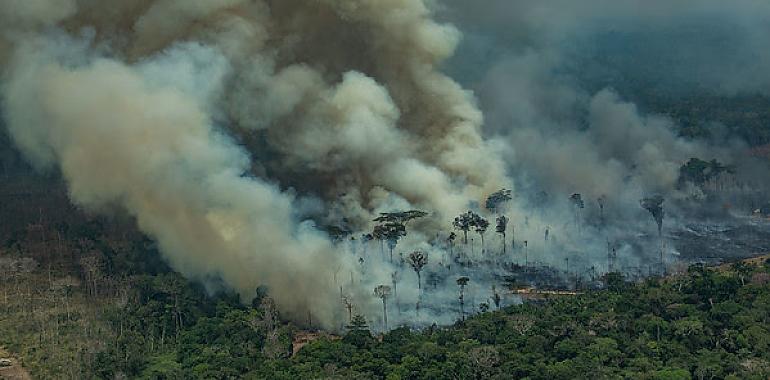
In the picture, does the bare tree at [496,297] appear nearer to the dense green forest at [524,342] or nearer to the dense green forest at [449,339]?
the dense green forest at [449,339]

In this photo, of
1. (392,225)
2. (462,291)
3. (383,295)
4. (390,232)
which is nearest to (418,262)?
(462,291)

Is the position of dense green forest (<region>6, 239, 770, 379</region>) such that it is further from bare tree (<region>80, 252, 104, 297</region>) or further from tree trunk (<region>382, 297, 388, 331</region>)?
bare tree (<region>80, 252, 104, 297</region>)

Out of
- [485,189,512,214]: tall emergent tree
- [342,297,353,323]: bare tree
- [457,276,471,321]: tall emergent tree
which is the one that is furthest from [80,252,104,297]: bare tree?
[485,189,512,214]: tall emergent tree

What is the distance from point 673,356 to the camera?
143ft

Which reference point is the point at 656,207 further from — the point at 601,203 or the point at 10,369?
the point at 10,369

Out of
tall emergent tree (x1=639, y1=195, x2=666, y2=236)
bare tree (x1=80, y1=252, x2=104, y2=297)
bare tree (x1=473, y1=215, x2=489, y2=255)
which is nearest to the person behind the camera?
bare tree (x1=80, y1=252, x2=104, y2=297)

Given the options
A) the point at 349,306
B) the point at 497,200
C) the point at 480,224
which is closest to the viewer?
the point at 349,306

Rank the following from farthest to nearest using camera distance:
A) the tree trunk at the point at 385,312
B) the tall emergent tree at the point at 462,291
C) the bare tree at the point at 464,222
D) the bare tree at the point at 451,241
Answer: the bare tree at the point at 464,222
the bare tree at the point at 451,241
the tall emergent tree at the point at 462,291
the tree trunk at the point at 385,312

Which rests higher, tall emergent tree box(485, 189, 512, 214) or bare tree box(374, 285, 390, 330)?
tall emergent tree box(485, 189, 512, 214)

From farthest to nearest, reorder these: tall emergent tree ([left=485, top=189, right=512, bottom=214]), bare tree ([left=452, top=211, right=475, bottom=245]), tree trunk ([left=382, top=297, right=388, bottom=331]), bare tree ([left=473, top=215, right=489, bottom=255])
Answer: tall emergent tree ([left=485, top=189, right=512, bottom=214]) → bare tree ([left=452, top=211, right=475, bottom=245]) → bare tree ([left=473, top=215, right=489, bottom=255]) → tree trunk ([left=382, top=297, right=388, bottom=331])

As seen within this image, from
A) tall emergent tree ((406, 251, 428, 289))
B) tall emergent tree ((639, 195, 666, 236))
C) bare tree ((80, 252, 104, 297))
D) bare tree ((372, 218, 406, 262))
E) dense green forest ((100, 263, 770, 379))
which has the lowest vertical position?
dense green forest ((100, 263, 770, 379))

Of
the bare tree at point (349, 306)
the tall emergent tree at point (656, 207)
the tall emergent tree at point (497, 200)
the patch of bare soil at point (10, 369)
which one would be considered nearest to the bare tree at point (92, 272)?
the patch of bare soil at point (10, 369)

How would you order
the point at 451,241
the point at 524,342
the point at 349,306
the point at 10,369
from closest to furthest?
the point at 524,342, the point at 10,369, the point at 349,306, the point at 451,241

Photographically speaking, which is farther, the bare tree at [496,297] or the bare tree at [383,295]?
the bare tree at [496,297]
